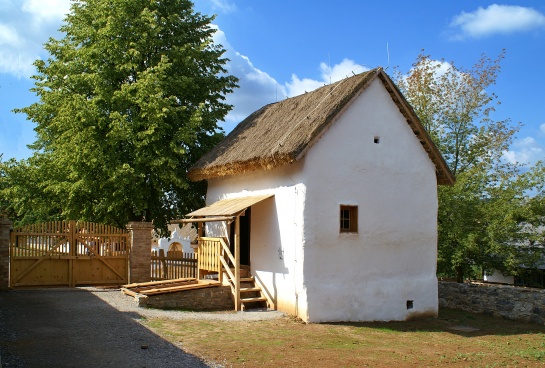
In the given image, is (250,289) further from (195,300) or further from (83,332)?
(83,332)

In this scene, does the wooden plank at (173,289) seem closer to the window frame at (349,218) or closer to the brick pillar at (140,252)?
the brick pillar at (140,252)

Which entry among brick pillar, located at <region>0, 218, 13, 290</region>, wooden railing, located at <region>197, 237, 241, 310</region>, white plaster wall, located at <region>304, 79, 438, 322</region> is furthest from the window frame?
brick pillar, located at <region>0, 218, 13, 290</region>

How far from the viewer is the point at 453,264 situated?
2325cm

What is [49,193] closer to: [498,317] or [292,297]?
[292,297]

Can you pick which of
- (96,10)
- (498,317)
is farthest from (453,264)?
(96,10)

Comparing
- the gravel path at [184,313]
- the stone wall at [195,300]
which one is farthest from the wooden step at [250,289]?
the gravel path at [184,313]

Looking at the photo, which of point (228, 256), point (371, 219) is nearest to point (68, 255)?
point (228, 256)

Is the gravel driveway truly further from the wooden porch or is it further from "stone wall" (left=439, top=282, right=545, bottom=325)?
"stone wall" (left=439, top=282, right=545, bottom=325)

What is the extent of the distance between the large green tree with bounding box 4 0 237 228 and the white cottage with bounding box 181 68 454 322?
249 cm

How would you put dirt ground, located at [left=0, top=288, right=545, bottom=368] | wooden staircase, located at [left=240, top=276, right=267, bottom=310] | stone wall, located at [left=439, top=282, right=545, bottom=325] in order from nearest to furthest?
dirt ground, located at [left=0, top=288, right=545, bottom=368] → wooden staircase, located at [left=240, top=276, right=267, bottom=310] → stone wall, located at [left=439, top=282, right=545, bottom=325]

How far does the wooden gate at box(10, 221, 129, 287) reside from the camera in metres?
16.2

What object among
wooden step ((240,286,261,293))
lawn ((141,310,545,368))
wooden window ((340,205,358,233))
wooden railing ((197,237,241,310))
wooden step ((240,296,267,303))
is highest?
wooden window ((340,205,358,233))

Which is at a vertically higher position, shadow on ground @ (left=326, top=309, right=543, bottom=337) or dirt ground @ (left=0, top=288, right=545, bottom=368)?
dirt ground @ (left=0, top=288, right=545, bottom=368)

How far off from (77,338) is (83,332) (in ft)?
1.68
